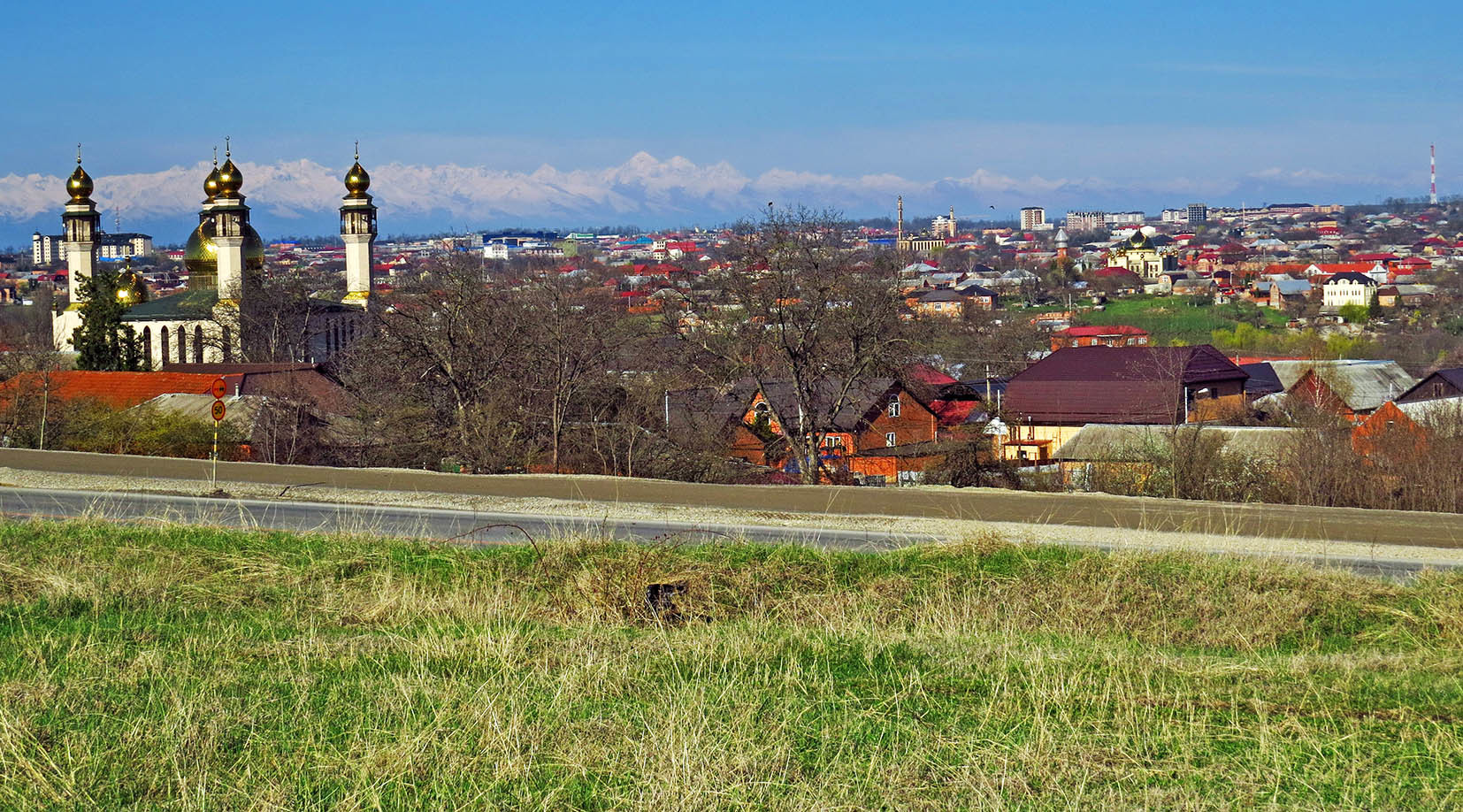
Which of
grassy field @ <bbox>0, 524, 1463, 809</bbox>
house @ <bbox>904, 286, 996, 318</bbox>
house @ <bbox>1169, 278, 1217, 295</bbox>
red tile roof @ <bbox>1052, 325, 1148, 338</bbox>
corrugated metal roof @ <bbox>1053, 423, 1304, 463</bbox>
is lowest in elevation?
corrugated metal roof @ <bbox>1053, 423, 1304, 463</bbox>

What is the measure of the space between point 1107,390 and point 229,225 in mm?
44562

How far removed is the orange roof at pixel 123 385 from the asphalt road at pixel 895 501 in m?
14.1

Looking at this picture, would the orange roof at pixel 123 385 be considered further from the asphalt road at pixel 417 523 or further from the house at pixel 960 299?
the house at pixel 960 299

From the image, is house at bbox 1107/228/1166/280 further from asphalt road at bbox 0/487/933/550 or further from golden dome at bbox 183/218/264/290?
asphalt road at bbox 0/487/933/550

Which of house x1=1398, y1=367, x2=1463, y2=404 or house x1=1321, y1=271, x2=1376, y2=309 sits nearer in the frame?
house x1=1398, y1=367, x2=1463, y2=404

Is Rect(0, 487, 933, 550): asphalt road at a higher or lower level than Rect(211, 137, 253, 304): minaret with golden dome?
lower

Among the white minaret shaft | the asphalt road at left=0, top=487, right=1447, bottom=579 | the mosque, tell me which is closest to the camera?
the asphalt road at left=0, top=487, right=1447, bottom=579

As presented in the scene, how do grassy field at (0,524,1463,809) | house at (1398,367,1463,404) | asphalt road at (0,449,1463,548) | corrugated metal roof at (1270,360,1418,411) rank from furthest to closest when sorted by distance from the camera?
corrugated metal roof at (1270,360,1418,411) < house at (1398,367,1463,404) < asphalt road at (0,449,1463,548) < grassy field at (0,524,1463,809)

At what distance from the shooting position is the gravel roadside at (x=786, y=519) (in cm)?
1483

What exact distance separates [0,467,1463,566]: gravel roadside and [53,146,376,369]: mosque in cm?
4058

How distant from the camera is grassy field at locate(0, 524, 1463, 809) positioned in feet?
19.5

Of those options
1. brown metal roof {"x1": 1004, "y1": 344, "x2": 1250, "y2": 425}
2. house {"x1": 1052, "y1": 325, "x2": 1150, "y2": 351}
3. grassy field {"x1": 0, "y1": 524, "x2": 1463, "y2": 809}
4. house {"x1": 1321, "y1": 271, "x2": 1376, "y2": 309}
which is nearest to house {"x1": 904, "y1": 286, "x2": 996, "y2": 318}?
house {"x1": 1052, "y1": 325, "x2": 1150, "y2": 351}

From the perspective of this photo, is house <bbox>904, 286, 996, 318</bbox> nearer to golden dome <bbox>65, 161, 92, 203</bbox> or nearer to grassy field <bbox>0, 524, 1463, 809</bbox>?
golden dome <bbox>65, 161, 92, 203</bbox>

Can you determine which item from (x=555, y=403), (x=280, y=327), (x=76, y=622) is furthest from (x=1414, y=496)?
(x=280, y=327)
